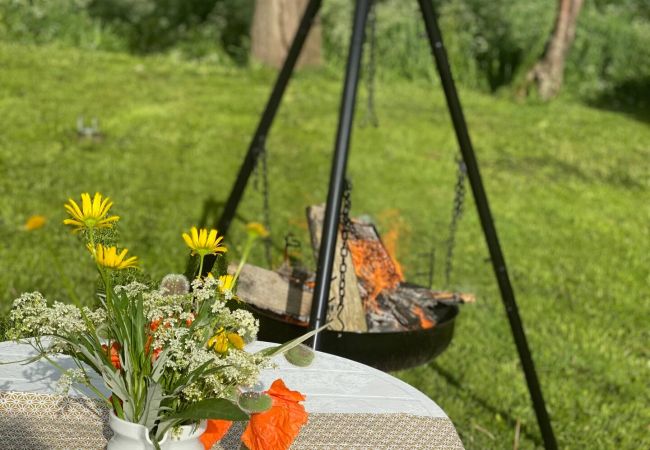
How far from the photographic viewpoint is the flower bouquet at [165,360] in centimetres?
167

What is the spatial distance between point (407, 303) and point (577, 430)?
966 mm

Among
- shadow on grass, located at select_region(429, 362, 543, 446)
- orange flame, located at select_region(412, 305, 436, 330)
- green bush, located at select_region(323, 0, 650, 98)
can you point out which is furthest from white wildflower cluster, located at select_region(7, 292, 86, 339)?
green bush, located at select_region(323, 0, 650, 98)

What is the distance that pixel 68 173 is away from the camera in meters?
6.60

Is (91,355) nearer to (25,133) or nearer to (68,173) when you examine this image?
(68,173)

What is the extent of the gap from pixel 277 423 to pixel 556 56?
8393mm

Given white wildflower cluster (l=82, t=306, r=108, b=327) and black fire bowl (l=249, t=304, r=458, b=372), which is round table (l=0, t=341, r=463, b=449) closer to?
white wildflower cluster (l=82, t=306, r=108, b=327)

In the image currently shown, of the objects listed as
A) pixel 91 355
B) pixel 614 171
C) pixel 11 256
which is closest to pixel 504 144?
pixel 614 171

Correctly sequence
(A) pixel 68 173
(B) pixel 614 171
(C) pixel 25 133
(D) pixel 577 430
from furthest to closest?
(B) pixel 614 171 → (C) pixel 25 133 → (A) pixel 68 173 → (D) pixel 577 430

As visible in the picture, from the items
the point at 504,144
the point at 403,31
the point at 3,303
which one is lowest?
the point at 3,303

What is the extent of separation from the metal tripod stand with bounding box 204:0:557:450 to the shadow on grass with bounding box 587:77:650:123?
24.4 feet

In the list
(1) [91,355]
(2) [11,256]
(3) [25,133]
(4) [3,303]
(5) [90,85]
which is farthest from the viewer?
(5) [90,85]

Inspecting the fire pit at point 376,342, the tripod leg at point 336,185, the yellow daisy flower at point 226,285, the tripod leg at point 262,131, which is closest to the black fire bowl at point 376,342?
the fire pit at point 376,342

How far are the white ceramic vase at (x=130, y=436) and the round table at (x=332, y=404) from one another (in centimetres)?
20

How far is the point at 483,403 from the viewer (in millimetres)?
4125
